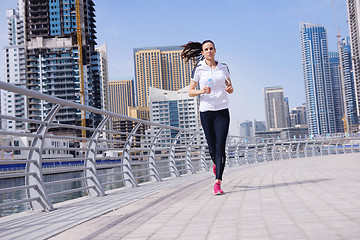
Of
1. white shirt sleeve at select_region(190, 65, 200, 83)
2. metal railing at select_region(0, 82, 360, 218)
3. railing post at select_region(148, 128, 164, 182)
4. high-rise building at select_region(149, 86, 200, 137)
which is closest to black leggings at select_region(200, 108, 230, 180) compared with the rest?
white shirt sleeve at select_region(190, 65, 200, 83)

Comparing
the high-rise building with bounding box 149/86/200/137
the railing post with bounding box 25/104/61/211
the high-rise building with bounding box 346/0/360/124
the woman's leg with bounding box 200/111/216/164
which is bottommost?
the railing post with bounding box 25/104/61/211

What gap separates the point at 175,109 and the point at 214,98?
7437 inches

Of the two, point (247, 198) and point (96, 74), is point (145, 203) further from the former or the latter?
point (96, 74)

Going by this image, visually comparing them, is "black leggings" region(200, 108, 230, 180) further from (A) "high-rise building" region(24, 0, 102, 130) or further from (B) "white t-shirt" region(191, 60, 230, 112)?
(A) "high-rise building" region(24, 0, 102, 130)

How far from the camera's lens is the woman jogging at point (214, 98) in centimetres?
564

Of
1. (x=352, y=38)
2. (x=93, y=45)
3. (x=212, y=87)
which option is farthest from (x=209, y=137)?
(x=352, y=38)

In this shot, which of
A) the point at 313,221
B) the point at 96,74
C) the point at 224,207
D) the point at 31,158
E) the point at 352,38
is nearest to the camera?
the point at 313,221

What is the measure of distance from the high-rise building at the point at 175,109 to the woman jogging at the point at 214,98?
185218mm

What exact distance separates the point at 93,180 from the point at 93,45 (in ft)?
468

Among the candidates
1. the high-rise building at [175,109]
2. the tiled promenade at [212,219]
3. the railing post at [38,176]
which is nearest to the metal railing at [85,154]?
the railing post at [38,176]

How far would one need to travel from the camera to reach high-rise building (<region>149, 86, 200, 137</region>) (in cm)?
19300

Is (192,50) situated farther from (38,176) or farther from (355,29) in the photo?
(355,29)

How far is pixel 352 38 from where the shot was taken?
597 feet

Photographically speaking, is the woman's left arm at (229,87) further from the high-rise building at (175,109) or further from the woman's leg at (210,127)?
the high-rise building at (175,109)
